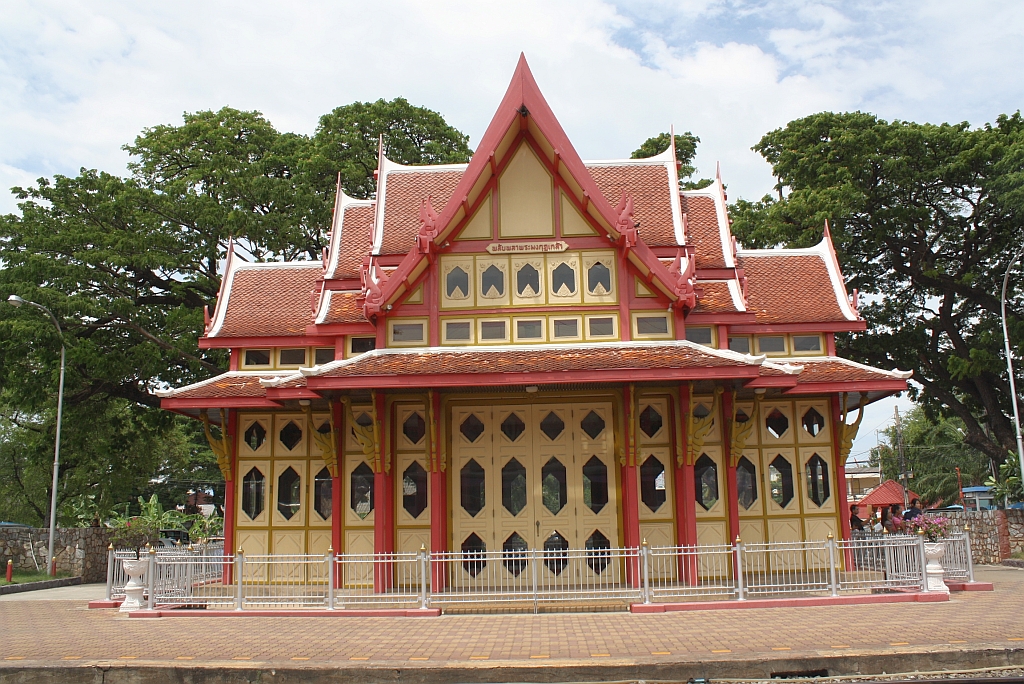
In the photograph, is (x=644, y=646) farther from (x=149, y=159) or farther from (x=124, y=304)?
(x=149, y=159)

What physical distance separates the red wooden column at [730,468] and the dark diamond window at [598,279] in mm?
3469

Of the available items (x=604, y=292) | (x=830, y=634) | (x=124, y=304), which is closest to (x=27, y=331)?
(x=124, y=304)

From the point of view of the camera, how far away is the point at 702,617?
14.0m

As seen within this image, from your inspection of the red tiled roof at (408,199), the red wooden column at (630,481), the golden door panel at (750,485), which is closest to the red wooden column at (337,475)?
the red tiled roof at (408,199)

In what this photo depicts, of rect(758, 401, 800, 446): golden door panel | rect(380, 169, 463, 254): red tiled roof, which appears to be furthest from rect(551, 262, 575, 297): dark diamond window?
rect(758, 401, 800, 446): golden door panel

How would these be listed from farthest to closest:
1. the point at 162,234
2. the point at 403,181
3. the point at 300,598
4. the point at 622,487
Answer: the point at 162,234 → the point at 403,181 → the point at 622,487 → the point at 300,598

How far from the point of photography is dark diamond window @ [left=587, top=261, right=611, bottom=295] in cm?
1836

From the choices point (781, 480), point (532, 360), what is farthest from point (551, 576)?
point (781, 480)

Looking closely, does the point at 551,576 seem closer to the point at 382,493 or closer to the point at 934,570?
the point at 382,493

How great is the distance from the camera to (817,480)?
1923 centimetres

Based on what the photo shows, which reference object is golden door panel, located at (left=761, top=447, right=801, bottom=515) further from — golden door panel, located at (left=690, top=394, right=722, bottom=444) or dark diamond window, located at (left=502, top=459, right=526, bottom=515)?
Answer: dark diamond window, located at (left=502, top=459, right=526, bottom=515)

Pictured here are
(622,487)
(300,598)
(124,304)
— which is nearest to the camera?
(300,598)

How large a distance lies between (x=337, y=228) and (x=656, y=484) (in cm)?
1103

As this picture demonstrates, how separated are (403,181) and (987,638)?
17.2 m
